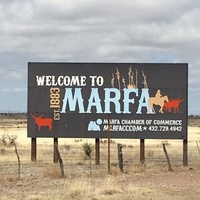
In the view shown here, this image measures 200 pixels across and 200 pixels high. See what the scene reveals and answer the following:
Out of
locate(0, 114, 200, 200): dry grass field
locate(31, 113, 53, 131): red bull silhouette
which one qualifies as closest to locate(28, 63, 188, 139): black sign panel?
locate(31, 113, 53, 131): red bull silhouette

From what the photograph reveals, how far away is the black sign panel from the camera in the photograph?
76.0ft

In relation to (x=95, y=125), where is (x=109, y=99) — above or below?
above

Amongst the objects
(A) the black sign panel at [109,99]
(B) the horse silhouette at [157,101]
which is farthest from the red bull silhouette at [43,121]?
(B) the horse silhouette at [157,101]

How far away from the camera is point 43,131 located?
23.5 meters

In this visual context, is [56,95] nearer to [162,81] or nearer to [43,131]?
[43,131]

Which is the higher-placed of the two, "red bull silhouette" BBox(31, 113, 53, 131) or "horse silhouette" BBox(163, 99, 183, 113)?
"horse silhouette" BBox(163, 99, 183, 113)

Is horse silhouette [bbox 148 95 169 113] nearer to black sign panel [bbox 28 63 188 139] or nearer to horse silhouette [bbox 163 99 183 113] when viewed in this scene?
black sign panel [bbox 28 63 188 139]

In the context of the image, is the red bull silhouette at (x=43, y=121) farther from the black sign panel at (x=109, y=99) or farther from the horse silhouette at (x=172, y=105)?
the horse silhouette at (x=172, y=105)

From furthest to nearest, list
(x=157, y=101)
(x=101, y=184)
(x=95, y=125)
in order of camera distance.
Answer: (x=95, y=125)
(x=157, y=101)
(x=101, y=184)

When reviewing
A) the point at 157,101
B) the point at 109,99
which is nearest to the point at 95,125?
the point at 109,99

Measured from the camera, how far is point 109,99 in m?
23.2

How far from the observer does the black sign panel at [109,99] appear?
2316 centimetres

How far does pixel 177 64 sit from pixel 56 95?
18.7 ft

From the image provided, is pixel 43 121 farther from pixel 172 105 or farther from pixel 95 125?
pixel 172 105
